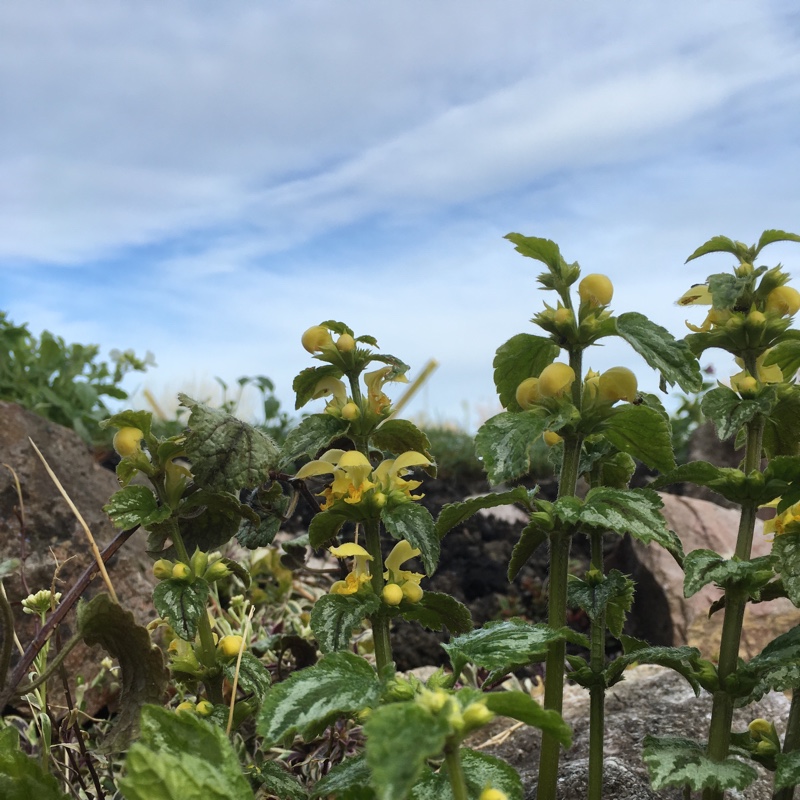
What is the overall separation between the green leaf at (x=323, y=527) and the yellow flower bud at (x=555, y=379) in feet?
1.22

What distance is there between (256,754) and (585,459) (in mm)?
964

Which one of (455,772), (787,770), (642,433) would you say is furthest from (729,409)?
(455,772)

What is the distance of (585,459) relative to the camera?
1419mm

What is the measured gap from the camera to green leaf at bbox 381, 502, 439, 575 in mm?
1223

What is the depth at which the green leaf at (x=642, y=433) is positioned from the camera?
125 cm

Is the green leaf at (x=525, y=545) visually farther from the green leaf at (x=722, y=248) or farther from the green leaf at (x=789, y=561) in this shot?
the green leaf at (x=722, y=248)

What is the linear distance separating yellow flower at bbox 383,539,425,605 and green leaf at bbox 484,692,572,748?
361 millimetres

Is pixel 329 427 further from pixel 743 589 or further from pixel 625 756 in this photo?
pixel 625 756

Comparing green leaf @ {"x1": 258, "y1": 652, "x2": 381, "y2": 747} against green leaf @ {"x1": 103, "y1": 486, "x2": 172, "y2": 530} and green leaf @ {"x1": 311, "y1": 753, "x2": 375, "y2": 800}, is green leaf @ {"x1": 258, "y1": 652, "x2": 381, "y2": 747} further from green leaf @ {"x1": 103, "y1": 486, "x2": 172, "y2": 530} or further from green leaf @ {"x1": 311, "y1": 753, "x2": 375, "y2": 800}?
green leaf @ {"x1": 103, "y1": 486, "x2": 172, "y2": 530}

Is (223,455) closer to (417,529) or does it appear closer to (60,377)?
(417,529)

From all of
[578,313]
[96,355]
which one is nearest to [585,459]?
[578,313]

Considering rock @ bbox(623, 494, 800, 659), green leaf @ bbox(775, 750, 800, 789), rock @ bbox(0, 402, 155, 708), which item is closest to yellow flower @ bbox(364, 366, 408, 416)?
green leaf @ bbox(775, 750, 800, 789)

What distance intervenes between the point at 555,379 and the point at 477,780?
0.53 metres

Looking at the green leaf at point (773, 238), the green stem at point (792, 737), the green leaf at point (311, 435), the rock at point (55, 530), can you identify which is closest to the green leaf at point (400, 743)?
the green leaf at point (311, 435)
